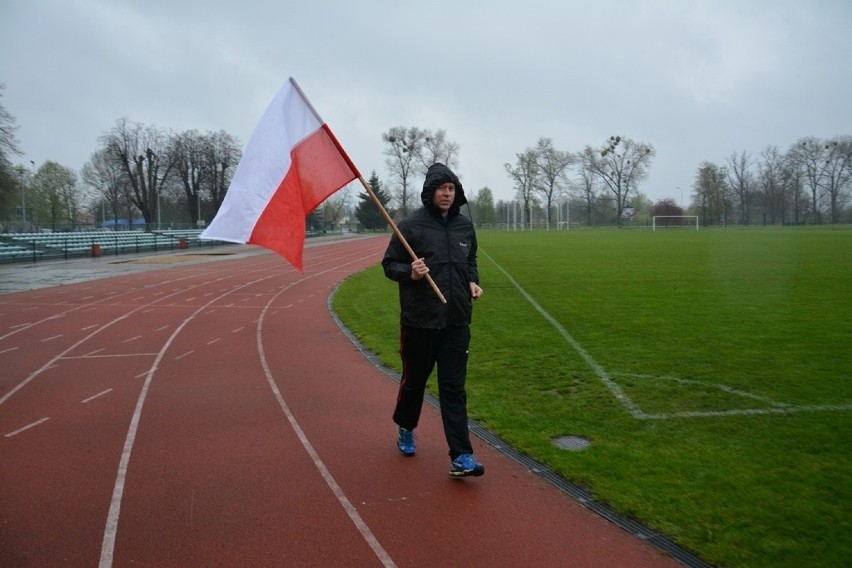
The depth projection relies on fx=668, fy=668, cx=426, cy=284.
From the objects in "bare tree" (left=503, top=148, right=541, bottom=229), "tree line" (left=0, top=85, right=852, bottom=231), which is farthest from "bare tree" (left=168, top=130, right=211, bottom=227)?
"bare tree" (left=503, top=148, right=541, bottom=229)

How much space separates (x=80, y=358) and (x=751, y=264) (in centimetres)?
2091

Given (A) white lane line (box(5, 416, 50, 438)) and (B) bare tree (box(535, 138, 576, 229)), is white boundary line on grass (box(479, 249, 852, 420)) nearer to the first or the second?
(A) white lane line (box(5, 416, 50, 438))

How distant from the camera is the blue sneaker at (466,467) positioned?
4656 millimetres

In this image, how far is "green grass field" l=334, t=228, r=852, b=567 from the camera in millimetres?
4008

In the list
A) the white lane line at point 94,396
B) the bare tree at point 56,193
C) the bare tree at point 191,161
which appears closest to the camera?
the white lane line at point 94,396

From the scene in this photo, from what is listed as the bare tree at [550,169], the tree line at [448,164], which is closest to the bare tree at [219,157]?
the tree line at [448,164]

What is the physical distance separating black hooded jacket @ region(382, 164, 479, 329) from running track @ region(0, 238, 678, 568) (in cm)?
122

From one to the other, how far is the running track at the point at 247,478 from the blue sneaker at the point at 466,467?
11cm

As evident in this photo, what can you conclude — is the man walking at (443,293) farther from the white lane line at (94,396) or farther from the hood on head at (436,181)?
the white lane line at (94,396)


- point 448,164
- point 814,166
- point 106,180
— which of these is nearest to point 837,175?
point 814,166

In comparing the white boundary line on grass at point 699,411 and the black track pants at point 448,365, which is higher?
the black track pants at point 448,365

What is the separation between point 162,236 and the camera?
5203cm

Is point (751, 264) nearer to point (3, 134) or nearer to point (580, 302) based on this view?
point (580, 302)

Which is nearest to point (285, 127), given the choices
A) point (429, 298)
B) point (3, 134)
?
point (429, 298)
